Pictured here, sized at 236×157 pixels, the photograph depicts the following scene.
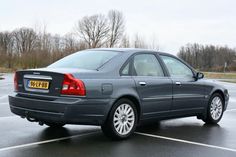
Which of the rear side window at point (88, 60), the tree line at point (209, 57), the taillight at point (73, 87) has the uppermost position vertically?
the tree line at point (209, 57)

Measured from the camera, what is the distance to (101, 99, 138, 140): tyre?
6.13 metres

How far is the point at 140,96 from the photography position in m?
6.53

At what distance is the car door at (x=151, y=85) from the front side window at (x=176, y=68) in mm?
267

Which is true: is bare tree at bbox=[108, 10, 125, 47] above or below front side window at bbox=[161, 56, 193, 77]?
above

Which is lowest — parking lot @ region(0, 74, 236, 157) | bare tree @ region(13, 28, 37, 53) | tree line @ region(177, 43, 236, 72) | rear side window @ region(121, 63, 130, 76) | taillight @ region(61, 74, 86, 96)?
parking lot @ region(0, 74, 236, 157)

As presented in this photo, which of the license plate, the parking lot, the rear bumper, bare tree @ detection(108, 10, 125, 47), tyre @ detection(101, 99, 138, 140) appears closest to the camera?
the parking lot

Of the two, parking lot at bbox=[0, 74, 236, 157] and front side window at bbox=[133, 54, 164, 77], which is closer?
parking lot at bbox=[0, 74, 236, 157]

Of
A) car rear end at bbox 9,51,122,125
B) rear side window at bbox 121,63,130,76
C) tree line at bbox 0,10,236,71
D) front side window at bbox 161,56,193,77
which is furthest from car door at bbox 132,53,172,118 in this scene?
tree line at bbox 0,10,236,71

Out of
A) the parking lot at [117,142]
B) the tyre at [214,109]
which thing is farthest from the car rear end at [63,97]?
the tyre at [214,109]

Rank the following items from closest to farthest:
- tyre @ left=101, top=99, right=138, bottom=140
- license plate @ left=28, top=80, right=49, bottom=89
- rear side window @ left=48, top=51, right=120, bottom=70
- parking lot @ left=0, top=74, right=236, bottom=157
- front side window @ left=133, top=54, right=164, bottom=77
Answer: parking lot @ left=0, top=74, right=236, bottom=157 → license plate @ left=28, top=80, right=49, bottom=89 → tyre @ left=101, top=99, right=138, bottom=140 → rear side window @ left=48, top=51, right=120, bottom=70 → front side window @ left=133, top=54, right=164, bottom=77

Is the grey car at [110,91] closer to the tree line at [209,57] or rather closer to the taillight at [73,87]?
the taillight at [73,87]

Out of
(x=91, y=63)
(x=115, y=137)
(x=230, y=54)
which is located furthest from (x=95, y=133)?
(x=230, y=54)

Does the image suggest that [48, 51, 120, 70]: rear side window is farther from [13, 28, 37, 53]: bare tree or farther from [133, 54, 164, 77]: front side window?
[13, 28, 37, 53]: bare tree

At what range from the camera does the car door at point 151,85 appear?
21.7 feet
